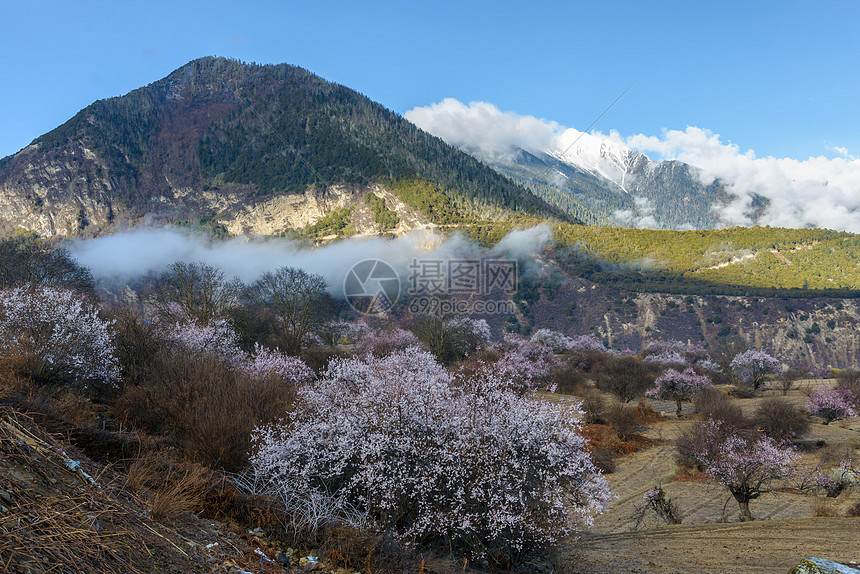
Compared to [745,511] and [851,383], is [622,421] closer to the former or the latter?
[745,511]

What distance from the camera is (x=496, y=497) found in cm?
738

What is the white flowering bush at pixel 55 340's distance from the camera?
1201 cm

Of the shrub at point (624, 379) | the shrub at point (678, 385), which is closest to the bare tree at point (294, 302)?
the shrub at point (624, 379)

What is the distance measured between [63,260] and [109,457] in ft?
130

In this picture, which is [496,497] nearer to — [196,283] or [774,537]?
[774,537]

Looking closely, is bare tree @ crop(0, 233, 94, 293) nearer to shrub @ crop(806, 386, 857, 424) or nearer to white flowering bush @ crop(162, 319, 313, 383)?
white flowering bush @ crop(162, 319, 313, 383)

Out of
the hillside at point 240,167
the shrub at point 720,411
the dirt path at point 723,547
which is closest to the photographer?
the dirt path at point 723,547

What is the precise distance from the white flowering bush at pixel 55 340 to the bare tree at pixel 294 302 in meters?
18.2

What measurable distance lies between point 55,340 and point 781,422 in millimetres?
31504

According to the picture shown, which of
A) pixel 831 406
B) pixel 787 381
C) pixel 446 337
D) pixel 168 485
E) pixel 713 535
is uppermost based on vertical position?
pixel 168 485

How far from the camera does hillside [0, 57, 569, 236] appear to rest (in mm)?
140625

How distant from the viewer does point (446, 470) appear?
765cm

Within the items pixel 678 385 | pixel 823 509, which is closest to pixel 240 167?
pixel 678 385

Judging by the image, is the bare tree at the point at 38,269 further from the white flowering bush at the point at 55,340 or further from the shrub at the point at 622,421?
the shrub at the point at 622,421
